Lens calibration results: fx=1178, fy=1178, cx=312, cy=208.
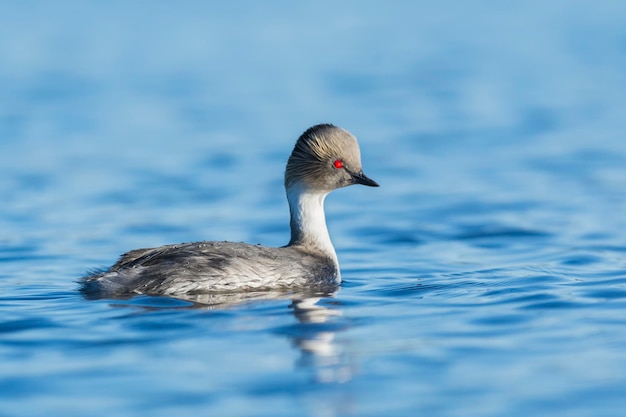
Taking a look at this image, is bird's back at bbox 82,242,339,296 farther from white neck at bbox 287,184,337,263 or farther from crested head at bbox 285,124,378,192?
crested head at bbox 285,124,378,192

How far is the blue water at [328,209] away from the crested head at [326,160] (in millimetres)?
1060

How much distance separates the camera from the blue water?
813 cm

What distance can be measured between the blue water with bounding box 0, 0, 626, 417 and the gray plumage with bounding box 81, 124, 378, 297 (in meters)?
0.32

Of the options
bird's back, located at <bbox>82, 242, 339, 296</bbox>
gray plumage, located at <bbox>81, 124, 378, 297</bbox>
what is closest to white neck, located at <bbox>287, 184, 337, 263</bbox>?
gray plumage, located at <bbox>81, 124, 378, 297</bbox>

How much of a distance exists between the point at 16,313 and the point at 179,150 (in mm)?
12436

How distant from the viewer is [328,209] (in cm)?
1736

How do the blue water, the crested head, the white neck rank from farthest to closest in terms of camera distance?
1. the white neck
2. the crested head
3. the blue water

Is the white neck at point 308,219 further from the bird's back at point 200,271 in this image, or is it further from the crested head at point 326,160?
the bird's back at point 200,271

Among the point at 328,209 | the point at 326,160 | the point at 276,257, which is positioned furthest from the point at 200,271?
the point at 328,209

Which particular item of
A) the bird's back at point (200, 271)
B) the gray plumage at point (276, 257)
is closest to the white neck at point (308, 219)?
the gray plumage at point (276, 257)

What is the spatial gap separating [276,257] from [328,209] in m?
6.34

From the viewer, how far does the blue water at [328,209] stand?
813cm

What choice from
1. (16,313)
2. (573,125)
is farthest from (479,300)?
(573,125)

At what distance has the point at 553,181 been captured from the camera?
18844mm
